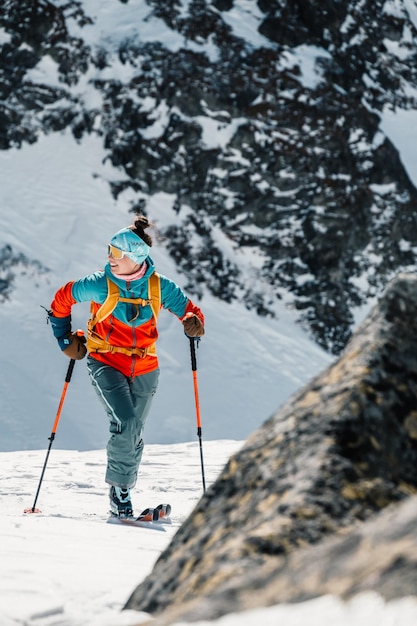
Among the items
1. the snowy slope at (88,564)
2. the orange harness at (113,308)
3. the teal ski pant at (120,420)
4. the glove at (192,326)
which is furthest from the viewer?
the glove at (192,326)

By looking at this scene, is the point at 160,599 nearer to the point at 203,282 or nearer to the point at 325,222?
the point at 203,282

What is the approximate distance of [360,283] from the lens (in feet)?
74.0

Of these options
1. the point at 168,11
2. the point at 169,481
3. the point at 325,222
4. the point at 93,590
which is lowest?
the point at 93,590

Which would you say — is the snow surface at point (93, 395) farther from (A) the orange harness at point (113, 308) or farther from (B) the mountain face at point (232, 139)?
(A) the orange harness at point (113, 308)

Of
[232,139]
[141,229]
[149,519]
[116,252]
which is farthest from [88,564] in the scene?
[232,139]

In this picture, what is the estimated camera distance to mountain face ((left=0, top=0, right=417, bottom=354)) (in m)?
22.0

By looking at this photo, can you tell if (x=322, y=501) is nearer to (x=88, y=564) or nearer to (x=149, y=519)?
(x=88, y=564)

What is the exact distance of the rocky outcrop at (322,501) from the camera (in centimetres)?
175

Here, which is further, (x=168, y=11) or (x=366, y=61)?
(x=366, y=61)

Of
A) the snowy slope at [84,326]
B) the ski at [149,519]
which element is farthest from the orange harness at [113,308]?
the snowy slope at [84,326]

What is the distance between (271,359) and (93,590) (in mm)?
16874

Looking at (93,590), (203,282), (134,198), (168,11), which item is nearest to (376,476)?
(93,590)

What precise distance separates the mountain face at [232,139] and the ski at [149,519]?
1496cm

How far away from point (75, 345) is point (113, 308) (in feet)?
2.25
